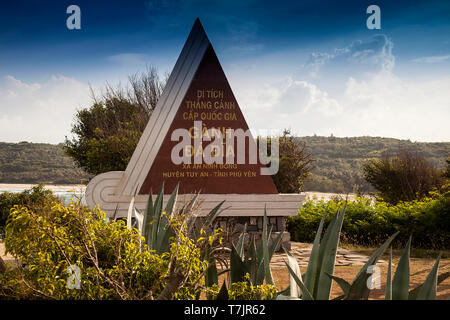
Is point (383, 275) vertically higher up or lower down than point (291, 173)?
lower down

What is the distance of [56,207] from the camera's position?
2.03m

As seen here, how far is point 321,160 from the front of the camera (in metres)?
32.2

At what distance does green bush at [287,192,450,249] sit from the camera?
29.8ft

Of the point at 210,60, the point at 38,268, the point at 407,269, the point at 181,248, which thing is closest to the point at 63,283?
the point at 38,268

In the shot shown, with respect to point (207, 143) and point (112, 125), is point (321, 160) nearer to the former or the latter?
point (112, 125)

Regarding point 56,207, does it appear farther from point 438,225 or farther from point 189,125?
point 438,225

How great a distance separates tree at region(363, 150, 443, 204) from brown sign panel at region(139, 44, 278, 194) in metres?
9.50

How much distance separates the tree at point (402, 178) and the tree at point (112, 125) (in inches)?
376

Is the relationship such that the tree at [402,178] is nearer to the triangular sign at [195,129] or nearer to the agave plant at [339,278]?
the triangular sign at [195,129]

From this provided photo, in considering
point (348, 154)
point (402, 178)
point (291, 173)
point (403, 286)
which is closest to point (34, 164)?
point (291, 173)

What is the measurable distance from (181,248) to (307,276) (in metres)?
0.77

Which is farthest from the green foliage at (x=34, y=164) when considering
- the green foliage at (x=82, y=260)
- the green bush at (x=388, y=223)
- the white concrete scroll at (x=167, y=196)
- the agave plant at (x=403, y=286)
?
the agave plant at (x=403, y=286)

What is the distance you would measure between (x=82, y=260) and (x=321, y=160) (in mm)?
31372

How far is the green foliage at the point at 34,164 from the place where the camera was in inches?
965
